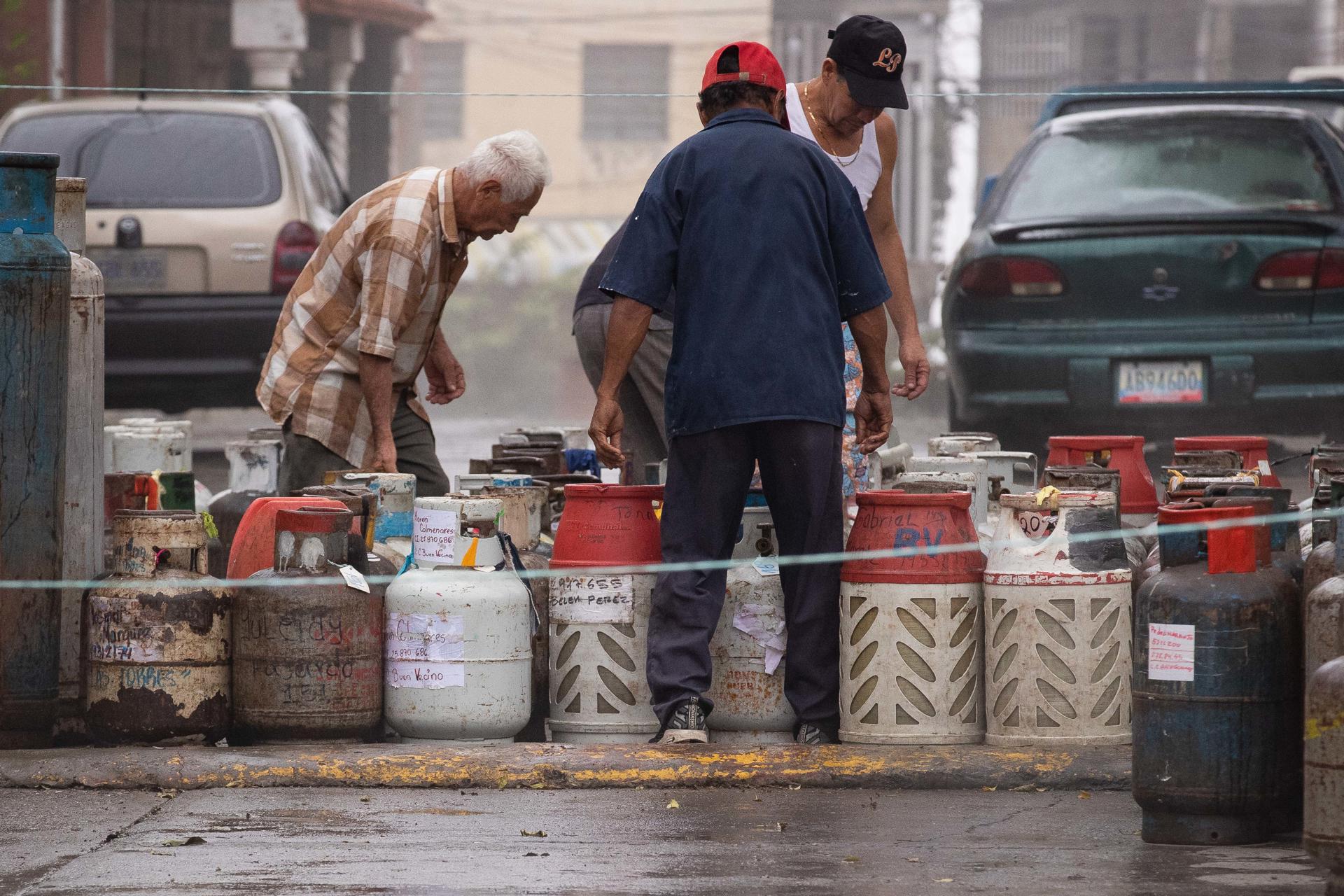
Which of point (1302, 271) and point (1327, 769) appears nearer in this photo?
point (1327, 769)

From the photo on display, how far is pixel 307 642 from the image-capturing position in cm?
552

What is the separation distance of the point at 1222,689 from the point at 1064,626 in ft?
3.21

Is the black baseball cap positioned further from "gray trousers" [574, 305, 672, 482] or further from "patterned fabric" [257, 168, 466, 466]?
"patterned fabric" [257, 168, 466, 466]

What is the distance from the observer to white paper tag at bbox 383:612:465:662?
557cm

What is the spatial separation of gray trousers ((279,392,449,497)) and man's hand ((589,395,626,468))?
1.07 metres

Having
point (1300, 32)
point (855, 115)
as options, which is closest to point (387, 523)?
point (855, 115)

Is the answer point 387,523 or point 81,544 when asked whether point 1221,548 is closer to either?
point 387,523

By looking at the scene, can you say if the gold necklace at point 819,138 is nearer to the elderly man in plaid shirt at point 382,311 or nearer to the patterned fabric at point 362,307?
the elderly man in plaid shirt at point 382,311

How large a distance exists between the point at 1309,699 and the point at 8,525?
332 centimetres

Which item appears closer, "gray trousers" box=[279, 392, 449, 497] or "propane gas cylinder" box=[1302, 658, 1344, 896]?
"propane gas cylinder" box=[1302, 658, 1344, 896]

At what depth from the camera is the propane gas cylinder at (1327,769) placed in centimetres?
401

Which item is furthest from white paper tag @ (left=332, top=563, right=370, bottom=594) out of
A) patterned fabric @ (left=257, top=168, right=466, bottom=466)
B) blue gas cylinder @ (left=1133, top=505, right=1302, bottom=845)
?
blue gas cylinder @ (left=1133, top=505, right=1302, bottom=845)

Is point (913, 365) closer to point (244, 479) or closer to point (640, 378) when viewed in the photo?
point (640, 378)

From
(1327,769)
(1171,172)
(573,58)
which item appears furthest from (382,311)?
(573,58)
